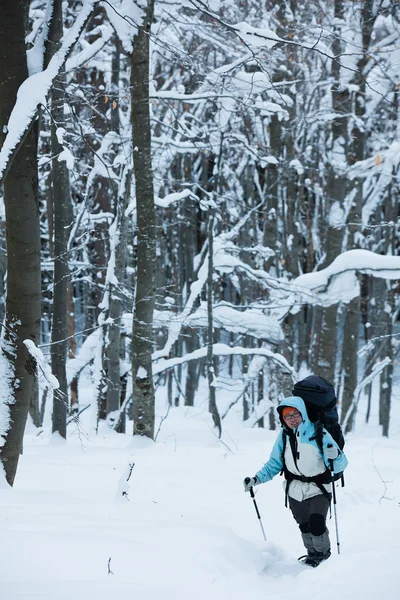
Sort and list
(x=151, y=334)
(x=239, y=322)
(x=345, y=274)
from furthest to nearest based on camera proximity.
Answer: (x=239, y=322) < (x=345, y=274) < (x=151, y=334)

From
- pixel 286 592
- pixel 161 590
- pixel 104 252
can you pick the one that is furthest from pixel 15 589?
pixel 104 252

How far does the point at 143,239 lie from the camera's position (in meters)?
8.79

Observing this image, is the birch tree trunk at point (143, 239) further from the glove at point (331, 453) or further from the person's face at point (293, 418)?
the glove at point (331, 453)

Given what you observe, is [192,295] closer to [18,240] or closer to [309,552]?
[18,240]

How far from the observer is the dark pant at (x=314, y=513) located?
4695 mm

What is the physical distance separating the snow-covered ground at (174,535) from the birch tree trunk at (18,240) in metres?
0.73

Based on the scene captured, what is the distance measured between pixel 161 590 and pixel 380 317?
17359mm

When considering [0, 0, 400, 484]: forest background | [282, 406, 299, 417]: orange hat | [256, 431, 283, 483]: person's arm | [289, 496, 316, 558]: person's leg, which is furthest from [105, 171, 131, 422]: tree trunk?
[289, 496, 316, 558]: person's leg

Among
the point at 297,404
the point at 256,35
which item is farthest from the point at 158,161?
the point at 297,404

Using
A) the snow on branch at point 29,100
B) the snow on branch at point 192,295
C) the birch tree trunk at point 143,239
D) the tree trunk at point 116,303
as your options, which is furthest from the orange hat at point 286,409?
the snow on branch at point 192,295

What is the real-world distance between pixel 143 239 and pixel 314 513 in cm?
523

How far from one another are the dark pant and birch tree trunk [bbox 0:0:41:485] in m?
2.49

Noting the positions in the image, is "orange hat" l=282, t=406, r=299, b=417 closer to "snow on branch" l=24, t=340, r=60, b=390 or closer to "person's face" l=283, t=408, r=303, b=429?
"person's face" l=283, t=408, r=303, b=429

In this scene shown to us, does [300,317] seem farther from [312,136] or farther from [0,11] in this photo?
[0,11]
